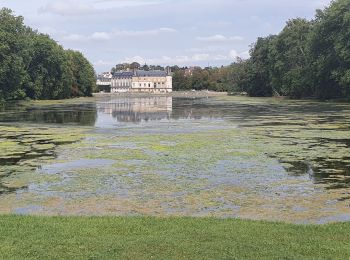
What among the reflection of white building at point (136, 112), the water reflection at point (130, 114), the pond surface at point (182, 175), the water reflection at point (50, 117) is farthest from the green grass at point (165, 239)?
the reflection of white building at point (136, 112)

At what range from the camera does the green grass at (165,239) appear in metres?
7.70

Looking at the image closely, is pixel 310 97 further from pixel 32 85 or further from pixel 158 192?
pixel 158 192

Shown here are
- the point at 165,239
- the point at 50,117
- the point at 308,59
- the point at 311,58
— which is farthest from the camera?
the point at 308,59

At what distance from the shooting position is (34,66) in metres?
93.1

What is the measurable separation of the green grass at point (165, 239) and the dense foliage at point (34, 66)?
61.3m

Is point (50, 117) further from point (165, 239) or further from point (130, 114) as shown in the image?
point (165, 239)

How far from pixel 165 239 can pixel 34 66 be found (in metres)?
89.5

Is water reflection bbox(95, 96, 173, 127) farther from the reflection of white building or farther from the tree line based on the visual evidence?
the tree line

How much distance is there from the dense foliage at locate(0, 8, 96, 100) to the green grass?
201 feet

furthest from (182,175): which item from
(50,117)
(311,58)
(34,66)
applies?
(34,66)

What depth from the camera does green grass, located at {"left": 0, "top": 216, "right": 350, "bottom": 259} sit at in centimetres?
770

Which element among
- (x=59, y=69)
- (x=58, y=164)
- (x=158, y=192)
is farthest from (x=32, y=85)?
(x=158, y=192)

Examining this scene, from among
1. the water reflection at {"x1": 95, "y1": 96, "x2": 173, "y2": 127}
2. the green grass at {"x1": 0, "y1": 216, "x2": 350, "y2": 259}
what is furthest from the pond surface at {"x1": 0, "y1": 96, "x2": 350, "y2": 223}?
the water reflection at {"x1": 95, "y1": 96, "x2": 173, "y2": 127}

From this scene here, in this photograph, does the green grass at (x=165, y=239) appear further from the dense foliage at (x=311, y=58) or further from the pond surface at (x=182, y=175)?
the dense foliage at (x=311, y=58)
